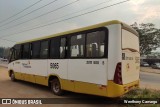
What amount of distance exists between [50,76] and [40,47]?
Answer: 6.80ft

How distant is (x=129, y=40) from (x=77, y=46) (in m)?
2.25

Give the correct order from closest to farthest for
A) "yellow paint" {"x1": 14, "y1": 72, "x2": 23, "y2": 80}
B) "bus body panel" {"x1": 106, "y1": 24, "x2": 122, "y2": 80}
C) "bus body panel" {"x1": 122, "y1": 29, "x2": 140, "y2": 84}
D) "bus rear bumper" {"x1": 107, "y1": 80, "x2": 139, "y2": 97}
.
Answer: "bus rear bumper" {"x1": 107, "y1": 80, "x2": 139, "y2": 97} → "bus body panel" {"x1": 106, "y1": 24, "x2": 122, "y2": 80} → "bus body panel" {"x1": 122, "y1": 29, "x2": 140, "y2": 84} → "yellow paint" {"x1": 14, "y1": 72, "x2": 23, "y2": 80}

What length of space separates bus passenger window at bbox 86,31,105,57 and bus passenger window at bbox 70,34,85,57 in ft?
1.23

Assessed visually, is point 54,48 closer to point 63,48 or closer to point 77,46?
point 63,48

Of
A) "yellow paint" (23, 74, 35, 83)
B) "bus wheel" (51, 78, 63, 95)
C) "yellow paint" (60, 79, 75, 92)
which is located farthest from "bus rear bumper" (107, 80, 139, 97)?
"yellow paint" (23, 74, 35, 83)

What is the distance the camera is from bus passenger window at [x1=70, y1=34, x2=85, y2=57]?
32.3 feet

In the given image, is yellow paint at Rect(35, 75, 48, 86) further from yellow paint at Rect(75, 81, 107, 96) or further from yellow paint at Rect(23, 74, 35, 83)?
yellow paint at Rect(75, 81, 107, 96)

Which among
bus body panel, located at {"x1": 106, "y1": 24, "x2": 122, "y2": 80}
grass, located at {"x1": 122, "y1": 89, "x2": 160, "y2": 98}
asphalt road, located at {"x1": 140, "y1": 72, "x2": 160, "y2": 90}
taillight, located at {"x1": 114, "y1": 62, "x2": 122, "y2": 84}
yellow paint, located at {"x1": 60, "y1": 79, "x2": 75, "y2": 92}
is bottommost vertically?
asphalt road, located at {"x1": 140, "y1": 72, "x2": 160, "y2": 90}

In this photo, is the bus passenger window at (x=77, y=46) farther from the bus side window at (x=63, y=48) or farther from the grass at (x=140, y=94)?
the grass at (x=140, y=94)

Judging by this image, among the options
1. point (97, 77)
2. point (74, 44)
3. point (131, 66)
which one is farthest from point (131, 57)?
point (74, 44)

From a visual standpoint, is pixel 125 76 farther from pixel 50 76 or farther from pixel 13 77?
pixel 13 77

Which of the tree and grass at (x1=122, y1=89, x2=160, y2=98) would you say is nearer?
grass at (x1=122, y1=89, x2=160, y2=98)

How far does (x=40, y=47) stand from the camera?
13.2 m

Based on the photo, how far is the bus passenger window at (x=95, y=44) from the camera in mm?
8805
